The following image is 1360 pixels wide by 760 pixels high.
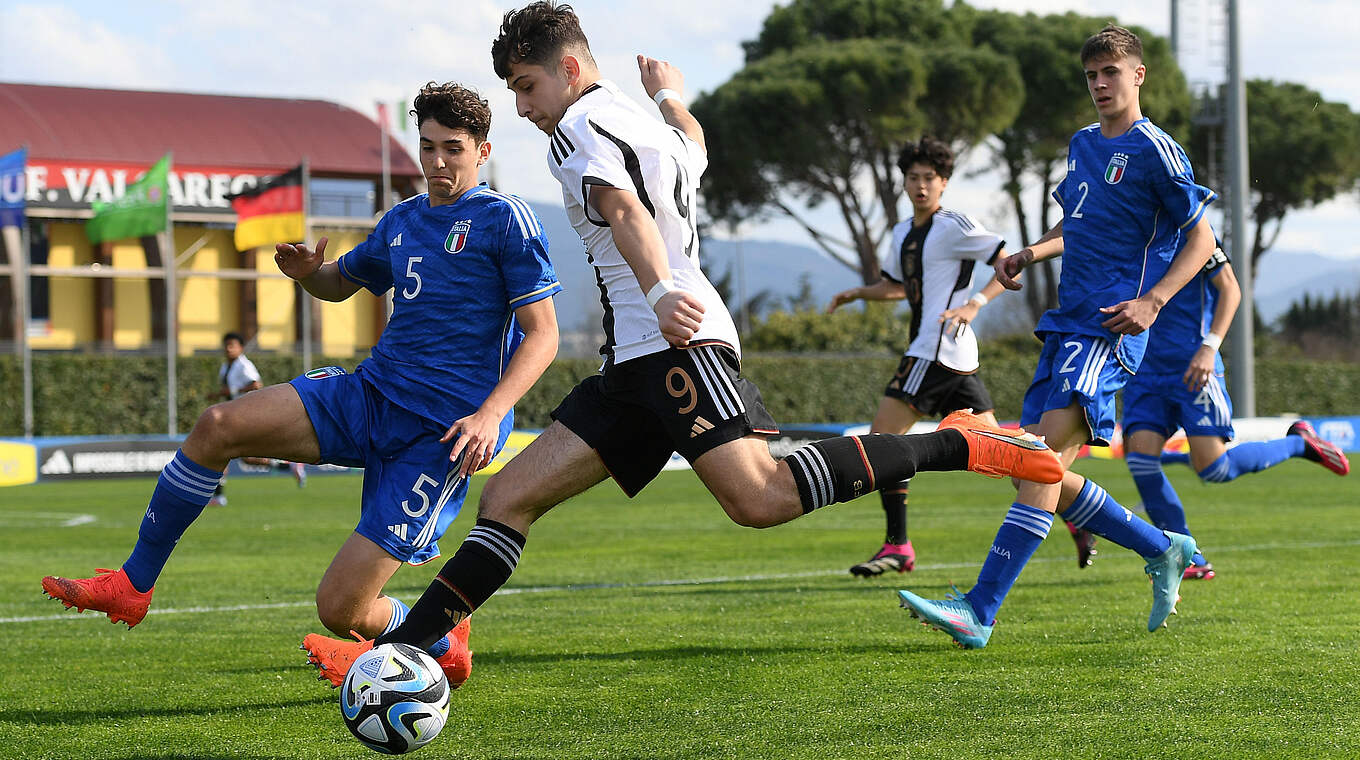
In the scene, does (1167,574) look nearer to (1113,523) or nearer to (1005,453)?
(1113,523)

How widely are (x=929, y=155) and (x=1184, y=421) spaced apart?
2059 millimetres

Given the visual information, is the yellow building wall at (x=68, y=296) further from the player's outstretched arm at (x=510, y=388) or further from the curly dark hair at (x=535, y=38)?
the curly dark hair at (x=535, y=38)

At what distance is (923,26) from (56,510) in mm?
32959

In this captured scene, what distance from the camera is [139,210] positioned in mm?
28578

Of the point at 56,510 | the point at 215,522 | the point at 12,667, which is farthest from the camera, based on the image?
the point at 56,510

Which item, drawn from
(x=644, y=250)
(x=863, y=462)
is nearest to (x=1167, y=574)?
(x=863, y=462)

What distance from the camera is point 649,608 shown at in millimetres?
7086

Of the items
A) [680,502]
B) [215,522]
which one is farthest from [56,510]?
[680,502]

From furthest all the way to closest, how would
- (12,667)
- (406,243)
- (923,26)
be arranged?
(923,26) → (12,667) → (406,243)

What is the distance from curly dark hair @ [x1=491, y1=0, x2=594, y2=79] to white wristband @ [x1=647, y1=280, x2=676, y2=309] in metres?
0.83

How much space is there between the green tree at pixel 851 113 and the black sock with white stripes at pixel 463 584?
36.0 m

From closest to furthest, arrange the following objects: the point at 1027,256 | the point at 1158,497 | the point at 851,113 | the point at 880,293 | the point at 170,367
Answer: the point at 1027,256 → the point at 1158,497 → the point at 880,293 → the point at 170,367 → the point at 851,113

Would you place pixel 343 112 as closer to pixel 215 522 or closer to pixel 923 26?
pixel 923 26

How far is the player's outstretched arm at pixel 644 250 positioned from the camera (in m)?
3.85
